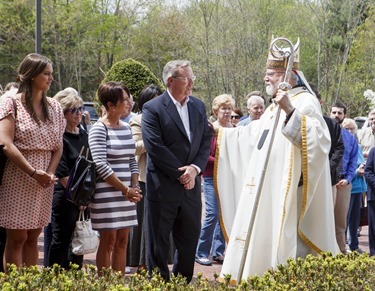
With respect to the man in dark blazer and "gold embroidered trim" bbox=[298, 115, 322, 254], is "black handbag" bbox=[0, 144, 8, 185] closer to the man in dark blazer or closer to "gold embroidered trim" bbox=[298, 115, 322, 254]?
the man in dark blazer

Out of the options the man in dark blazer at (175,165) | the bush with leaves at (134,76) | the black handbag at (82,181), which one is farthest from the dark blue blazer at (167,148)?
the bush with leaves at (134,76)

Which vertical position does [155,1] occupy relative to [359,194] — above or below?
above

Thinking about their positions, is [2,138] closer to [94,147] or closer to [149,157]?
[94,147]

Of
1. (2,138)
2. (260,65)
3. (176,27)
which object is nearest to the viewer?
(2,138)

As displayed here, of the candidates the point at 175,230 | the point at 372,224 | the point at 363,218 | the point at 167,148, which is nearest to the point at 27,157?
the point at 167,148

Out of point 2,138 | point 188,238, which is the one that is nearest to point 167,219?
point 188,238

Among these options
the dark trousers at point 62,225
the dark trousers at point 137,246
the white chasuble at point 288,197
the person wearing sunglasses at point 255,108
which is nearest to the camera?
the white chasuble at point 288,197

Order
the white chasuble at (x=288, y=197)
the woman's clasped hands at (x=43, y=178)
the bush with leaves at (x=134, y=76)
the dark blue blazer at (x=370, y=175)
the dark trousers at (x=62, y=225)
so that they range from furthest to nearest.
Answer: the bush with leaves at (x=134, y=76) < the dark blue blazer at (x=370, y=175) < the dark trousers at (x=62, y=225) < the white chasuble at (x=288, y=197) < the woman's clasped hands at (x=43, y=178)

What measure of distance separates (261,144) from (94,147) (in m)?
1.48

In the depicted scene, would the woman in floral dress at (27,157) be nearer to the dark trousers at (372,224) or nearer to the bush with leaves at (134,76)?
the bush with leaves at (134,76)

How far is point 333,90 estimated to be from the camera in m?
32.2

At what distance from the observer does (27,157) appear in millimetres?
6281

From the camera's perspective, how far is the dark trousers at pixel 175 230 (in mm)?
6648

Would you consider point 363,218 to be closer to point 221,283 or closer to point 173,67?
point 173,67
